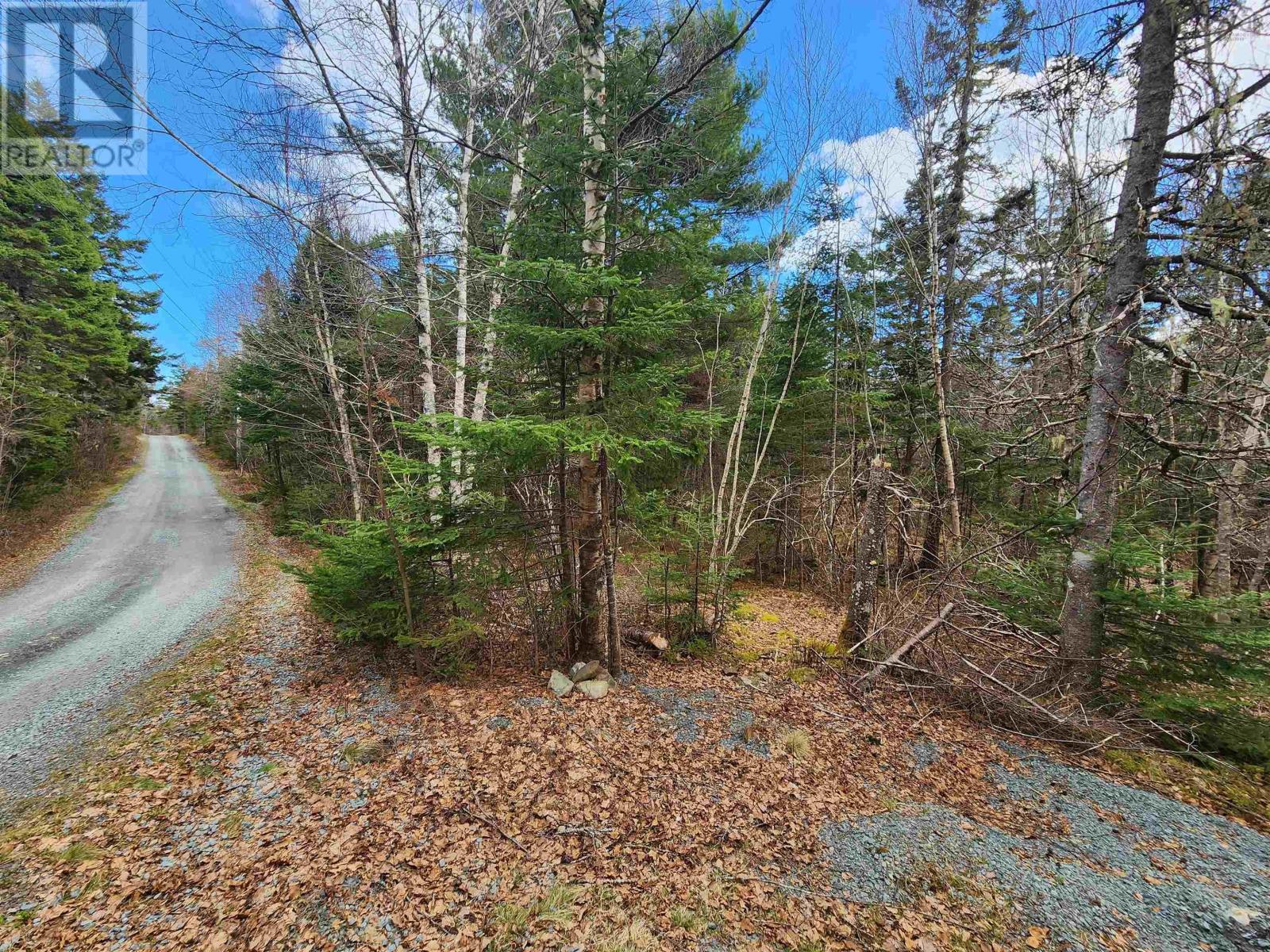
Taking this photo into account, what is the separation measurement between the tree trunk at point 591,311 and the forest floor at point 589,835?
111 centimetres

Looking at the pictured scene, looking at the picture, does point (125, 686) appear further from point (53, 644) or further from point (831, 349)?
point (831, 349)

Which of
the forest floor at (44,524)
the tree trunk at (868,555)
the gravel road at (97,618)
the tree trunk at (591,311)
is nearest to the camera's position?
the gravel road at (97,618)

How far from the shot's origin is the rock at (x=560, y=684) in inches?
200

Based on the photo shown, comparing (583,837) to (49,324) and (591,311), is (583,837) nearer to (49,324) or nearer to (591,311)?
(591,311)

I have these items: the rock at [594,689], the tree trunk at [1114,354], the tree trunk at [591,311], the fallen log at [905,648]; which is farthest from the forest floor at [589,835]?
the tree trunk at [1114,354]

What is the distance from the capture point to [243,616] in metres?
7.52

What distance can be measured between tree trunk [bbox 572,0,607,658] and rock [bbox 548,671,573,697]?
50 cm

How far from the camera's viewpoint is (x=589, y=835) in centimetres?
330

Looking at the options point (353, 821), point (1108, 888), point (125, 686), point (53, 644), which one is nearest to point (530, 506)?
point (353, 821)

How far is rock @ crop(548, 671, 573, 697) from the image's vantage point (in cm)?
508

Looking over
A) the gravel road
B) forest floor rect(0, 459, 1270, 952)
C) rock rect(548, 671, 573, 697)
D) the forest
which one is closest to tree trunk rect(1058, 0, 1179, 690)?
the forest

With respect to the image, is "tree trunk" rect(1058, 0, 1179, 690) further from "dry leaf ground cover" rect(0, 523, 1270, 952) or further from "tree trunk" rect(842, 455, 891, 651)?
"tree trunk" rect(842, 455, 891, 651)

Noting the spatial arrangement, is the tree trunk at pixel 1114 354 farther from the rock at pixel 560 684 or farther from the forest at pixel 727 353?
the rock at pixel 560 684

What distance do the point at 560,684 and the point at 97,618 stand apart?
805 centimetres
